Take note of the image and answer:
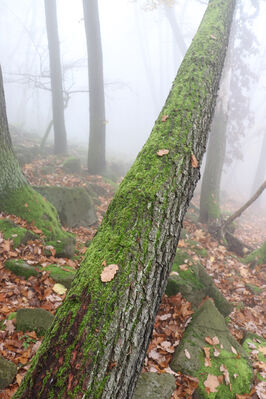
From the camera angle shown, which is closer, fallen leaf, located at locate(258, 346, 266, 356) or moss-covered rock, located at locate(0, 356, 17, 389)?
moss-covered rock, located at locate(0, 356, 17, 389)

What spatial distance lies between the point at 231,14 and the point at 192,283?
4.49 m

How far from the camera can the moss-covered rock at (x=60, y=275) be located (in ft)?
10.8

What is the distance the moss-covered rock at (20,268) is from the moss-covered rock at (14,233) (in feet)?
1.19

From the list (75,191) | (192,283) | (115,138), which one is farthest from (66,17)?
(192,283)

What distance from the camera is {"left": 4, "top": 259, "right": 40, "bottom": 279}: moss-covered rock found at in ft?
10.6

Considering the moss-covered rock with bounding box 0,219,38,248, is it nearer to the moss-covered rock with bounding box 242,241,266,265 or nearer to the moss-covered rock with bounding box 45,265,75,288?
the moss-covered rock with bounding box 45,265,75,288

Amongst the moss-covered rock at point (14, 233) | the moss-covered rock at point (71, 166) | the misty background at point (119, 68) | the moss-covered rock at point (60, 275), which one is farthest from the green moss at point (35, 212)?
the misty background at point (119, 68)

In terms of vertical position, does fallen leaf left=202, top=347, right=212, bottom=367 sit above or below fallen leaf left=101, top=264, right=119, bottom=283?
below

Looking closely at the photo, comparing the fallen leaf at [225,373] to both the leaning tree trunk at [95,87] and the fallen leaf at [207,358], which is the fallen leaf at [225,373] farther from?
the leaning tree trunk at [95,87]

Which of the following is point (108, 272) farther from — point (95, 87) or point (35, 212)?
point (95, 87)

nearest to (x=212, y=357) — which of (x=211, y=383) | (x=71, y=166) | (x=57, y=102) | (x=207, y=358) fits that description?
(x=207, y=358)

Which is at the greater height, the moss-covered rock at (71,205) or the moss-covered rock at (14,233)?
the moss-covered rock at (14,233)

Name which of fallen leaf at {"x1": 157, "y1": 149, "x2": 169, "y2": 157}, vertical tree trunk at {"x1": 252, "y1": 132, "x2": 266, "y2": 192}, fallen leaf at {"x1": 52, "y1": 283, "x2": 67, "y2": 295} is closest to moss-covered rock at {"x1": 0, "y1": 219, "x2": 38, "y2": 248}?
fallen leaf at {"x1": 52, "y1": 283, "x2": 67, "y2": 295}

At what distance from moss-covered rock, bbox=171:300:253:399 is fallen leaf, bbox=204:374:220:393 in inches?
1.0
